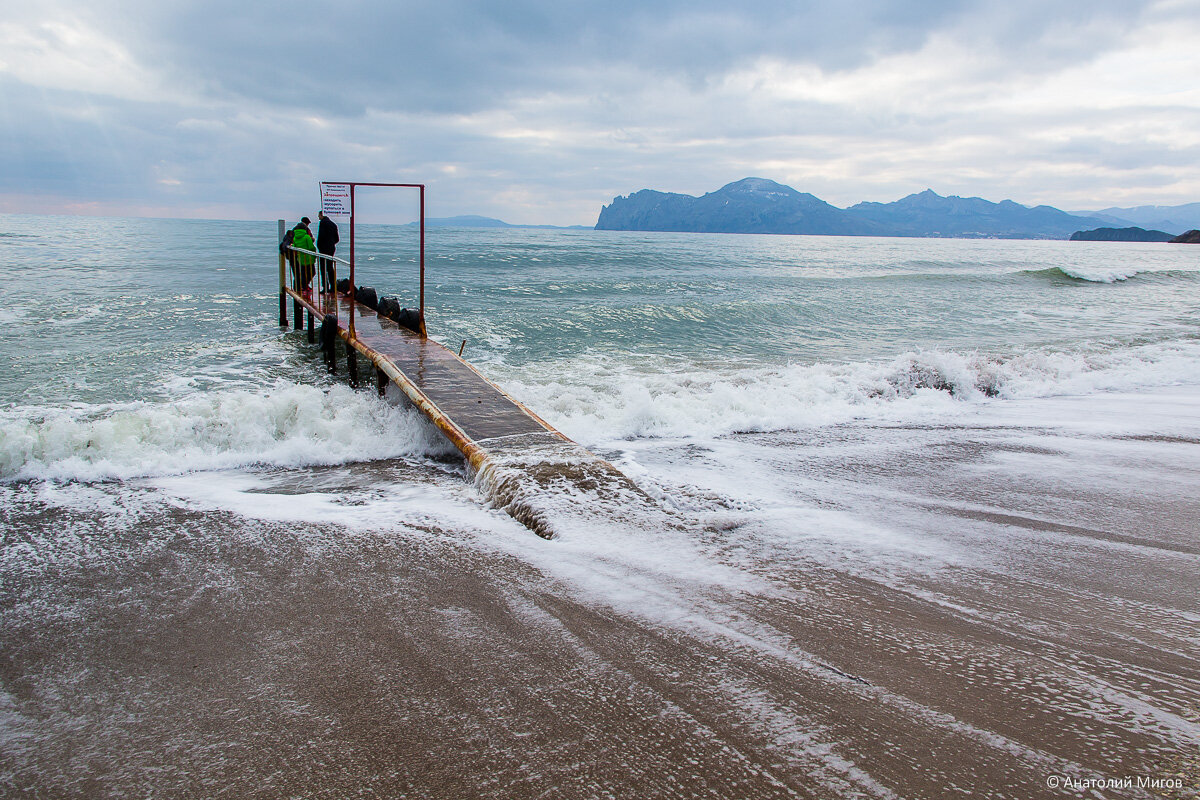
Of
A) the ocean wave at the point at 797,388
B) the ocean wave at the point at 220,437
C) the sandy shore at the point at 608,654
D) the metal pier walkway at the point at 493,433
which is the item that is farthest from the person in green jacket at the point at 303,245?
the sandy shore at the point at 608,654

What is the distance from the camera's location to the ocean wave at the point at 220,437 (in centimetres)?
505

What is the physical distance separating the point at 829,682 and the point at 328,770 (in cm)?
173

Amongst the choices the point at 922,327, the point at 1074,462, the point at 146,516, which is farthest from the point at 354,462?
the point at 922,327

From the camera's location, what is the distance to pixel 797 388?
28.6ft

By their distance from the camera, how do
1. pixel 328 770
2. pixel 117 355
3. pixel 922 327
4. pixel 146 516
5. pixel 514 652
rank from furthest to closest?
1. pixel 922 327
2. pixel 117 355
3. pixel 146 516
4. pixel 514 652
5. pixel 328 770

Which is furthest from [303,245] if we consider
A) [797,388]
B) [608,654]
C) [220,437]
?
[608,654]

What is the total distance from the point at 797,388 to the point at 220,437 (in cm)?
676

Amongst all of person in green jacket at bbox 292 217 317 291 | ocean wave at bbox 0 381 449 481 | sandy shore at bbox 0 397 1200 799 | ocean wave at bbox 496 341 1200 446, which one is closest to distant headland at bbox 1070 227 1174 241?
ocean wave at bbox 496 341 1200 446

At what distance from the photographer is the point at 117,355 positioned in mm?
10609

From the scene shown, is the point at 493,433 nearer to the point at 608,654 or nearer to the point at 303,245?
the point at 608,654

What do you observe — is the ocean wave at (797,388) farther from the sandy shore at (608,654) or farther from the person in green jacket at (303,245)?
the person in green jacket at (303,245)

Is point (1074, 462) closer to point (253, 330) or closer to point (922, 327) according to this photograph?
point (922, 327)

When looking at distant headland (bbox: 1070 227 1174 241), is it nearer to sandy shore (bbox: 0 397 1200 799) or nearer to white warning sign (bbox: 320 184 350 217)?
white warning sign (bbox: 320 184 350 217)

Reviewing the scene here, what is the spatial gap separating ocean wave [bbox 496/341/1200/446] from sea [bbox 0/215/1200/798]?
91 mm
